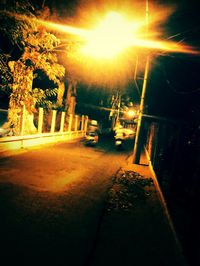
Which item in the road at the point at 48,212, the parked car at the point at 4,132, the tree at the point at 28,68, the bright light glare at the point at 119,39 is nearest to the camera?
the road at the point at 48,212

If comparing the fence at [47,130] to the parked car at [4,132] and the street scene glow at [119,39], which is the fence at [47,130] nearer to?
the parked car at [4,132]

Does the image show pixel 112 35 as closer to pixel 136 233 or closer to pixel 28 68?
Result: pixel 28 68

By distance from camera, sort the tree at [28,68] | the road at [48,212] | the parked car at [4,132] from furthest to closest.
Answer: the parked car at [4,132] → the tree at [28,68] → the road at [48,212]

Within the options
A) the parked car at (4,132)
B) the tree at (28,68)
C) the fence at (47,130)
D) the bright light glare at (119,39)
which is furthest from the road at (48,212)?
the bright light glare at (119,39)

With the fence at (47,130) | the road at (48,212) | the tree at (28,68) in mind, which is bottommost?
the road at (48,212)

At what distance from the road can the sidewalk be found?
27 centimetres

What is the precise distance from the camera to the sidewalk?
349 cm

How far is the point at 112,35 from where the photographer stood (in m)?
8.81

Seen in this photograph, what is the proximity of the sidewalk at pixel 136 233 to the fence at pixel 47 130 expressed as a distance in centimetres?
700

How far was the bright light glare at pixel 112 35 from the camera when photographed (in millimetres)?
7898

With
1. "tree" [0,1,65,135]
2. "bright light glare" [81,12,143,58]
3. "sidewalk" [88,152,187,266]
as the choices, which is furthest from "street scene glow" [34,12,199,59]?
"sidewalk" [88,152,187,266]

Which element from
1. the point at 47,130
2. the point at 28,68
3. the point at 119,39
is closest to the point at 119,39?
the point at 119,39

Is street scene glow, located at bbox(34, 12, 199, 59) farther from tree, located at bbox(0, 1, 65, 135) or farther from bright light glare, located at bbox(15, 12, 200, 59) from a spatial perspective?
tree, located at bbox(0, 1, 65, 135)

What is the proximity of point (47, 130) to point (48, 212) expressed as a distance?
1268 cm
